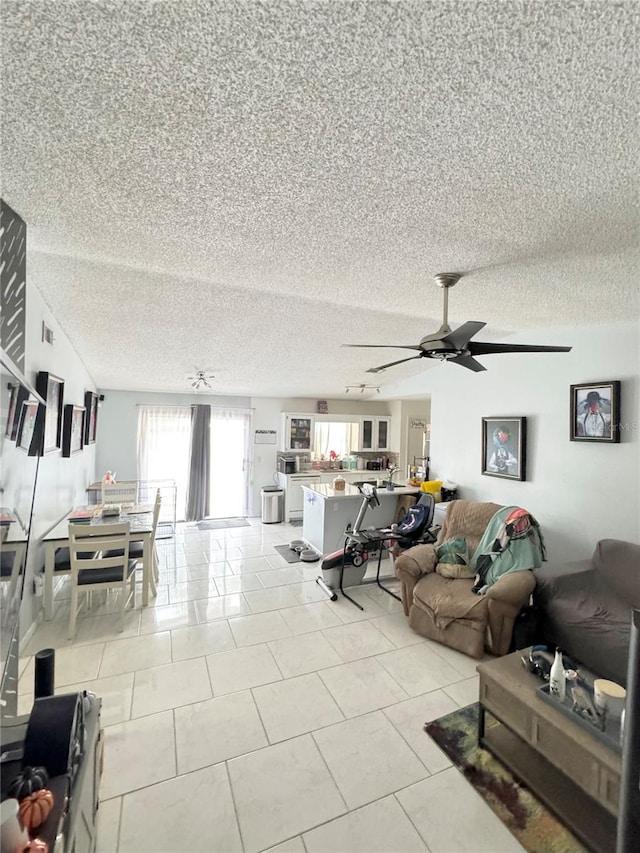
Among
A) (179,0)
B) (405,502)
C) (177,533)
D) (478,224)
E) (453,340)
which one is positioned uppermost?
(478,224)

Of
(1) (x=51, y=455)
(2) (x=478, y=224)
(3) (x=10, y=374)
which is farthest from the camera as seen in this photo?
(1) (x=51, y=455)

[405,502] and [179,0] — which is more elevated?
[179,0]

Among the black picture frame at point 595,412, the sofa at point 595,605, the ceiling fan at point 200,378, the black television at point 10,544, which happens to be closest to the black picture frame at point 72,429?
the ceiling fan at point 200,378

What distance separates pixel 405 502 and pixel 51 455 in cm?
411

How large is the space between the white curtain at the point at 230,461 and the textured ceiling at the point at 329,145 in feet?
13.6

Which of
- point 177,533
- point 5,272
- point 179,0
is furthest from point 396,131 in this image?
point 177,533

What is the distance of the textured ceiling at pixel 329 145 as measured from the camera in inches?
30.4

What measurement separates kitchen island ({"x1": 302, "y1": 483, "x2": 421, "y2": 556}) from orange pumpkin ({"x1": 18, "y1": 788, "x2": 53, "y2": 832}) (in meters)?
3.61

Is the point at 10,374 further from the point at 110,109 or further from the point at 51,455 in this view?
the point at 51,455

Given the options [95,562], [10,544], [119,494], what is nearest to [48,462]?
[95,562]

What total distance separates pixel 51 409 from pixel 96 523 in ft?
4.12

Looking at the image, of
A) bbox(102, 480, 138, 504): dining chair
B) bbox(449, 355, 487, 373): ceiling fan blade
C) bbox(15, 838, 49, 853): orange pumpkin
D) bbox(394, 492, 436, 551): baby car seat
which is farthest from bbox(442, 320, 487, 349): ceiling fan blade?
bbox(102, 480, 138, 504): dining chair

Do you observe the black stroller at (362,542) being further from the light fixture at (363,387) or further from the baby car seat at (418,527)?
the light fixture at (363,387)

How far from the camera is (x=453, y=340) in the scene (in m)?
2.03
